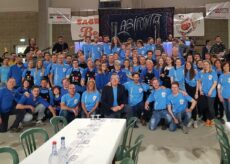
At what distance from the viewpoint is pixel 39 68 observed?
8.63m

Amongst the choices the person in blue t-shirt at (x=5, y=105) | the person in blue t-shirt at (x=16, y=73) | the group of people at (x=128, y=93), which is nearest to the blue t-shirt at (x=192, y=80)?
the group of people at (x=128, y=93)

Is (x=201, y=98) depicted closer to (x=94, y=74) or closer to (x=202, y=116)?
(x=202, y=116)

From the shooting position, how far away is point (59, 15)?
49.5ft

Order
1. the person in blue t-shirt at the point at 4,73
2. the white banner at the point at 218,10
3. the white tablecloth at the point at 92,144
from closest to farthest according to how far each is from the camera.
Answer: the white tablecloth at the point at 92,144, the person in blue t-shirt at the point at 4,73, the white banner at the point at 218,10

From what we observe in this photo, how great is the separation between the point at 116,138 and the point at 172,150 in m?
Answer: 2.10

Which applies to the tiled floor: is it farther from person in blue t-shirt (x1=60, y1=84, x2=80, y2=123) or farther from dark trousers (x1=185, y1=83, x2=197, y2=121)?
person in blue t-shirt (x1=60, y1=84, x2=80, y2=123)

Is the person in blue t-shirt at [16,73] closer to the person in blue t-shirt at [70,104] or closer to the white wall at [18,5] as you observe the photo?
the person in blue t-shirt at [70,104]

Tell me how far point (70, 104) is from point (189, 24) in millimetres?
8786

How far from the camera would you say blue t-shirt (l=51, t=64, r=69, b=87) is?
338 inches

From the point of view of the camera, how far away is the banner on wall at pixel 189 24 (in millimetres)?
14102

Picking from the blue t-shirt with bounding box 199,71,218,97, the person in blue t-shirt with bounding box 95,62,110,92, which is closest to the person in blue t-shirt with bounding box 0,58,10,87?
the person in blue t-shirt with bounding box 95,62,110,92

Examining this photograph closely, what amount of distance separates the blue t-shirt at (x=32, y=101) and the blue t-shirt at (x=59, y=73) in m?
1.07

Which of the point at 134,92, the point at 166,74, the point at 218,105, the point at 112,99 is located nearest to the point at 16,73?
the point at 112,99

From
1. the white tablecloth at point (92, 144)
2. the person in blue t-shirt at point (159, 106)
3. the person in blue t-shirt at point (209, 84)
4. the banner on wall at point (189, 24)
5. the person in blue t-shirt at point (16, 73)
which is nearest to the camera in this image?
the white tablecloth at point (92, 144)
